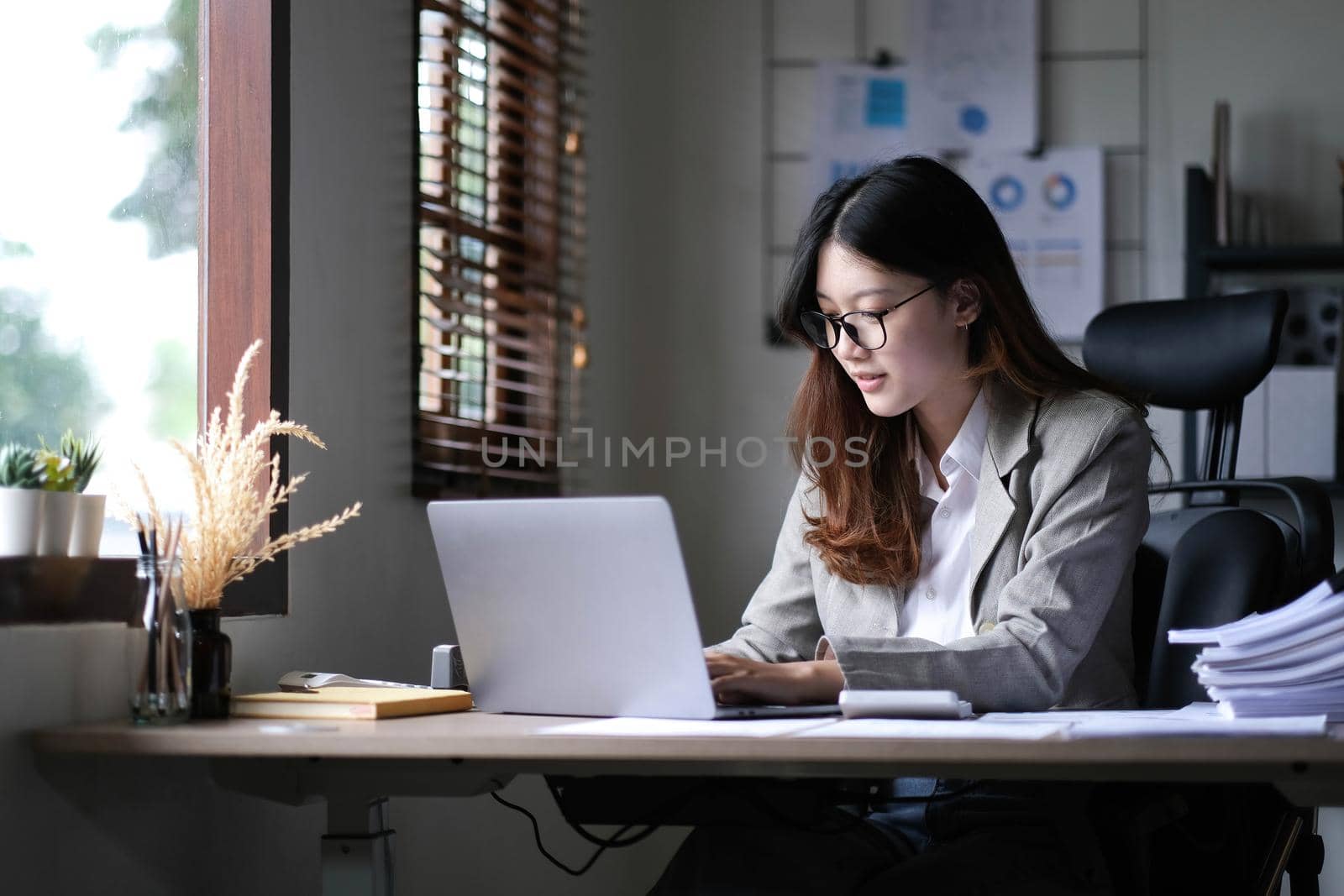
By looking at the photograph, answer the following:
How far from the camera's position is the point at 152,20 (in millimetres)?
1771

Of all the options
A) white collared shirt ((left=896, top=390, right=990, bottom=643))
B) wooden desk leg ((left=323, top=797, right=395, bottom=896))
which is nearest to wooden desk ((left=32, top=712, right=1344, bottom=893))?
wooden desk leg ((left=323, top=797, right=395, bottom=896))

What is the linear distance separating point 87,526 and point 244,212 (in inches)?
18.9

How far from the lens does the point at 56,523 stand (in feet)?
4.85

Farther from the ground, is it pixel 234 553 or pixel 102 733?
pixel 234 553

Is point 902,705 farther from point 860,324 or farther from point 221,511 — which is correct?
point 221,511

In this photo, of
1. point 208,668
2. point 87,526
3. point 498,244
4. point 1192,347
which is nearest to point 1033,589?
point 1192,347

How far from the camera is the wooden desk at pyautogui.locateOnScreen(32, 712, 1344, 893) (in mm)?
1106

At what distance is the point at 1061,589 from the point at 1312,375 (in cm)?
161

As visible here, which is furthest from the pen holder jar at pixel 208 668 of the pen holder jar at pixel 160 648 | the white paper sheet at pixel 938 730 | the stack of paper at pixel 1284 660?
the stack of paper at pixel 1284 660

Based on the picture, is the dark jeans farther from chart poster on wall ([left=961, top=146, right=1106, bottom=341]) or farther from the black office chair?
chart poster on wall ([left=961, top=146, right=1106, bottom=341])

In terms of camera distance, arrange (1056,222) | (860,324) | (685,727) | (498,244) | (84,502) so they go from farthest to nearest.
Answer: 1. (1056,222)
2. (498,244)
3. (860,324)
4. (84,502)
5. (685,727)

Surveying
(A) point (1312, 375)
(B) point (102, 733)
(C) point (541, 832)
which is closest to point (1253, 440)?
(A) point (1312, 375)

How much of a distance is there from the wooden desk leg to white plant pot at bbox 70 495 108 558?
15.7 inches

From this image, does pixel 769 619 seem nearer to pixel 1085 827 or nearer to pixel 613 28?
pixel 1085 827
